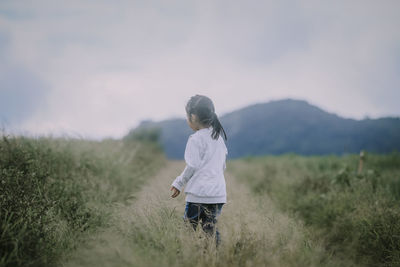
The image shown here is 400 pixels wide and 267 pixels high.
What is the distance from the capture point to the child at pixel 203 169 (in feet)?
8.31

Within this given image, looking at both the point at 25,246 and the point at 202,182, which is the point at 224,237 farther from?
the point at 25,246

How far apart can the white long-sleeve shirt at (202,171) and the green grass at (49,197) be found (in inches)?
46.9

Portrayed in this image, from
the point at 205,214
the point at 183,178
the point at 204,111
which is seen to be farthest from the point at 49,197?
the point at 204,111

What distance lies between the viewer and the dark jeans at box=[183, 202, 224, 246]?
100 inches

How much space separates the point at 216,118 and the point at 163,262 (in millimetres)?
1521

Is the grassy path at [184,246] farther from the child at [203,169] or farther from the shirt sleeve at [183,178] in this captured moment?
the shirt sleeve at [183,178]

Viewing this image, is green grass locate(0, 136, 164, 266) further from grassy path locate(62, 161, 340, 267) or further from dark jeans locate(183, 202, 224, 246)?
dark jeans locate(183, 202, 224, 246)

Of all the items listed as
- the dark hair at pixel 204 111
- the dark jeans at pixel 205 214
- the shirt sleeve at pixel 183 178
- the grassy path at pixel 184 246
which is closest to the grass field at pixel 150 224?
the grassy path at pixel 184 246

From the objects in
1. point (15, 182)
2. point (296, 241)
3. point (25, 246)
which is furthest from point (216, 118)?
point (15, 182)

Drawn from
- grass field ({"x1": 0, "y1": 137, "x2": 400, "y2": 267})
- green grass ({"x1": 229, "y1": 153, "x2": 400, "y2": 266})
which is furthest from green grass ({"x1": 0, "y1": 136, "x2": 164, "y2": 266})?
green grass ({"x1": 229, "y1": 153, "x2": 400, "y2": 266})

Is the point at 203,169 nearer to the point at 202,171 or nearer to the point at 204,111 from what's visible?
the point at 202,171

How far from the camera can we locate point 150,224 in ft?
7.95

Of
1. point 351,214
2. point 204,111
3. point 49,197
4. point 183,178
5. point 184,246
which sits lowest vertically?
point 351,214

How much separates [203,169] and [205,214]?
1.53 ft
